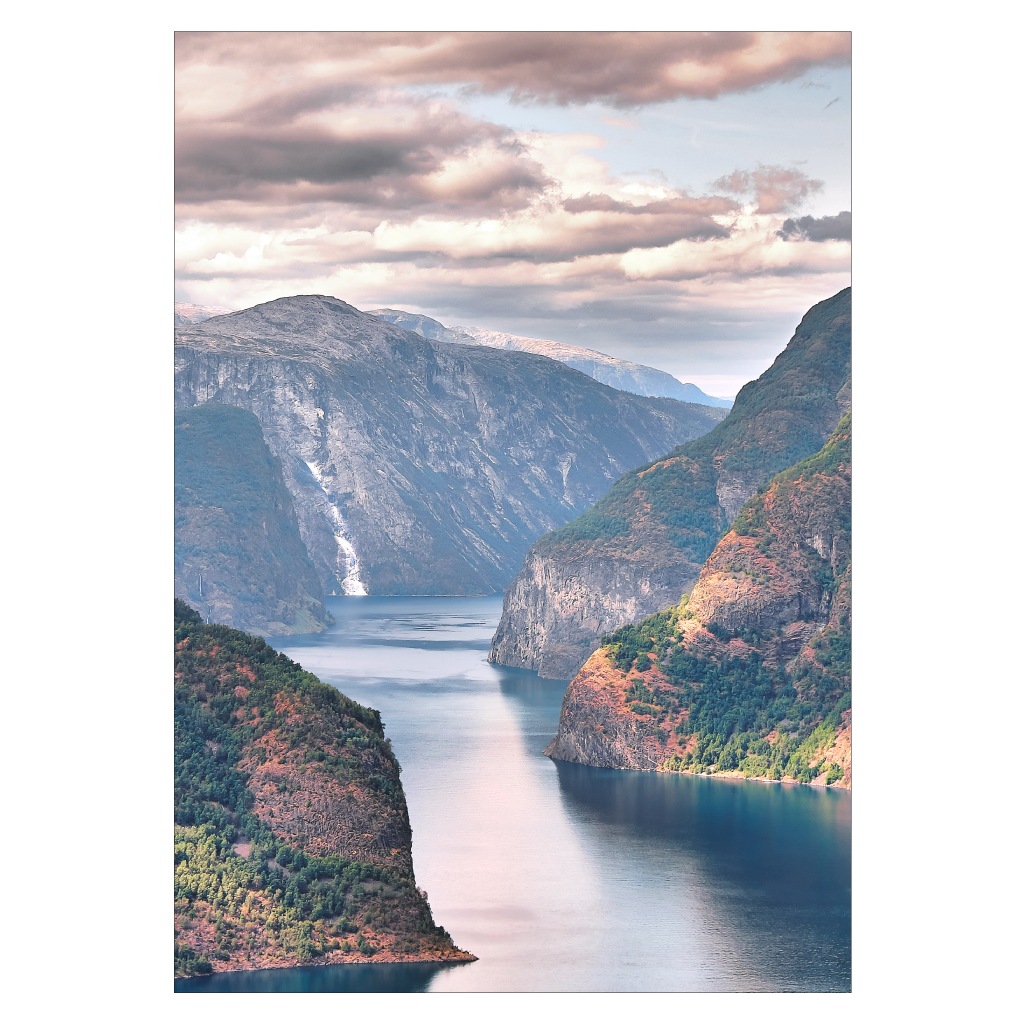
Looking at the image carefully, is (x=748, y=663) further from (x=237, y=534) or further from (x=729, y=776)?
(x=237, y=534)

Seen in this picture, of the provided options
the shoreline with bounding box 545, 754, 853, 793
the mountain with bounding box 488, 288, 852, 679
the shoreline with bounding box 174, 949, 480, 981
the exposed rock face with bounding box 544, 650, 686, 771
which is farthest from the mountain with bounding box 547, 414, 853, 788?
the shoreline with bounding box 174, 949, 480, 981

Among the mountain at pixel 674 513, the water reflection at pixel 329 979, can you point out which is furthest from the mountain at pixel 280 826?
the mountain at pixel 674 513

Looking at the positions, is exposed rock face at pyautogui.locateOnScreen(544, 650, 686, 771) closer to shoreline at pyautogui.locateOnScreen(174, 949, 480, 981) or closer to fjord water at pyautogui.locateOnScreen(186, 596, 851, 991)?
fjord water at pyautogui.locateOnScreen(186, 596, 851, 991)

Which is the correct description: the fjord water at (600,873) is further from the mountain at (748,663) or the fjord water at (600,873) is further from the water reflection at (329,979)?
the mountain at (748,663)

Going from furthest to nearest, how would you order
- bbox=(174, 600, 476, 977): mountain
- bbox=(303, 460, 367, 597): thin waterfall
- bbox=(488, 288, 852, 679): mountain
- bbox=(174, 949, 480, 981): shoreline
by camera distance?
bbox=(303, 460, 367, 597): thin waterfall → bbox=(488, 288, 852, 679): mountain → bbox=(174, 600, 476, 977): mountain → bbox=(174, 949, 480, 981): shoreline
